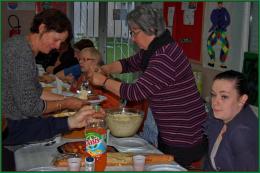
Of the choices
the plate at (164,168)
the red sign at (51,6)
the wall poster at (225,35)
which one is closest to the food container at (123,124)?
the plate at (164,168)

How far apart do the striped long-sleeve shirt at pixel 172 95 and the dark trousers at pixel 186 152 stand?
0.03 meters

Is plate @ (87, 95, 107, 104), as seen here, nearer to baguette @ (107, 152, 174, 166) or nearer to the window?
baguette @ (107, 152, 174, 166)

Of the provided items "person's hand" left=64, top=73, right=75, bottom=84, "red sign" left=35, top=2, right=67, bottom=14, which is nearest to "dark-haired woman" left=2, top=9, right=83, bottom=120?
"person's hand" left=64, top=73, right=75, bottom=84

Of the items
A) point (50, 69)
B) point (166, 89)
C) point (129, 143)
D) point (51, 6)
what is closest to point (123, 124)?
point (129, 143)

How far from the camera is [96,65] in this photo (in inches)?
124

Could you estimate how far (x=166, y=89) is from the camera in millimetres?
2291

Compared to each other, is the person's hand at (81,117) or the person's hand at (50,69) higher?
the person's hand at (81,117)

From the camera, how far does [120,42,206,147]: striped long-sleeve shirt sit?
223 cm

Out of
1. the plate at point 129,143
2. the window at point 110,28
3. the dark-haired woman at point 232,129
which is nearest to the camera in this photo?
the dark-haired woman at point 232,129

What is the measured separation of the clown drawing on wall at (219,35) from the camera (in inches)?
140

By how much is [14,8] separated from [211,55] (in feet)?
12.0

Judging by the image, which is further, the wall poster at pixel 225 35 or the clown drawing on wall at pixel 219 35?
the clown drawing on wall at pixel 219 35

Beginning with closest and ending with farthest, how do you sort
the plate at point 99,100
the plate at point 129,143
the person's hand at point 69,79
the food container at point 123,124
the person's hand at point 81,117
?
the person's hand at point 81,117 → the plate at point 129,143 → the food container at point 123,124 → the plate at point 99,100 → the person's hand at point 69,79

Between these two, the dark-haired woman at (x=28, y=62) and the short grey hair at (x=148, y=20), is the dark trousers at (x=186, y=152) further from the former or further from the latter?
the dark-haired woman at (x=28, y=62)
